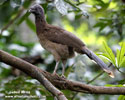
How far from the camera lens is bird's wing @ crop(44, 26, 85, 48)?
298 centimetres

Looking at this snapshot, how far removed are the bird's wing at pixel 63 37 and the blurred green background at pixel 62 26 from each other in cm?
23

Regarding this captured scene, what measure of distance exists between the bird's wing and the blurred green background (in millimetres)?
229

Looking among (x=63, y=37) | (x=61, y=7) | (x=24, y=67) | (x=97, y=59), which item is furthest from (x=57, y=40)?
(x=24, y=67)

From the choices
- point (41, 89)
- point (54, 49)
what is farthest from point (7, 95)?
point (54, 49)

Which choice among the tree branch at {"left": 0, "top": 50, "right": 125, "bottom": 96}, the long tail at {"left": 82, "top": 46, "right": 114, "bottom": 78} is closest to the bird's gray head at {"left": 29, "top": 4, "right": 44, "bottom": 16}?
the long tail at {"left": 82, "top": 46, "right": 114, "bottom": 78}

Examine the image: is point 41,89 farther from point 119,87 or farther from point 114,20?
point 114,20

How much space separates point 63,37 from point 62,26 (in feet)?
5.21

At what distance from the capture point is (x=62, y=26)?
15.2 ft

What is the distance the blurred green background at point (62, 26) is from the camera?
2.94m

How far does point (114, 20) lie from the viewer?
133 inches

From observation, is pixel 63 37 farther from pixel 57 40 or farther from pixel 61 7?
pixel 61 7

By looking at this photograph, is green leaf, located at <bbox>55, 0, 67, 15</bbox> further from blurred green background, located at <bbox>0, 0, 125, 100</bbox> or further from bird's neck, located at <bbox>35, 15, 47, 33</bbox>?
bird's neck, located at <bbox>35, 15, 47, 33</bbox>

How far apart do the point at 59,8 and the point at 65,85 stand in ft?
2.33

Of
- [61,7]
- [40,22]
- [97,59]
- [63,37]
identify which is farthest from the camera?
[40,22]
